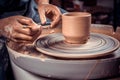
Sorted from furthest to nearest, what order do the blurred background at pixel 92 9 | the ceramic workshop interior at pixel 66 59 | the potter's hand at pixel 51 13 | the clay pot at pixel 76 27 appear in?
the blurred background at pixel 92 9 → the potter's hand at pixel 51 13 → the clay pot at pixel 76 27 → the ceramic workshop interior at pixel 66 59

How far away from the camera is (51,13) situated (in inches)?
53.3

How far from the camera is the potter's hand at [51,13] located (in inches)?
49.6

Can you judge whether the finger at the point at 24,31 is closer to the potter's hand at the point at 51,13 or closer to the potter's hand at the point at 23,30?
the potter's hand at the point at 23,30

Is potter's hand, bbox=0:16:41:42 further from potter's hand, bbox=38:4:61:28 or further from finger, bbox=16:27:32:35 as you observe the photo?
potter's hand, bbox=38:4:61:28

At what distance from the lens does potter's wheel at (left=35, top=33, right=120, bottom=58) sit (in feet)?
2.99

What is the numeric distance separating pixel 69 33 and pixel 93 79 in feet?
0.84

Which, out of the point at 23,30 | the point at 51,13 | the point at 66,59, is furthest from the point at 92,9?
the point at 66,59

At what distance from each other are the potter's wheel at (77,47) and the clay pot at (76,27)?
3cm

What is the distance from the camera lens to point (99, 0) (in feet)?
12.4

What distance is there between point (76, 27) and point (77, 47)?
0.09 meters

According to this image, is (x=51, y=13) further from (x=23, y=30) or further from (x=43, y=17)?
(x=23, y=30)

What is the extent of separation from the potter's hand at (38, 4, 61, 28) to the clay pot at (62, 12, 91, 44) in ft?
0.74

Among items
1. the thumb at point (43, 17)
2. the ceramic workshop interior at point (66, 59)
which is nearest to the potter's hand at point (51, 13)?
the thumb at point (43, 17)

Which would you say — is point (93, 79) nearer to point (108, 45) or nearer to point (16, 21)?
point (108, 45)
